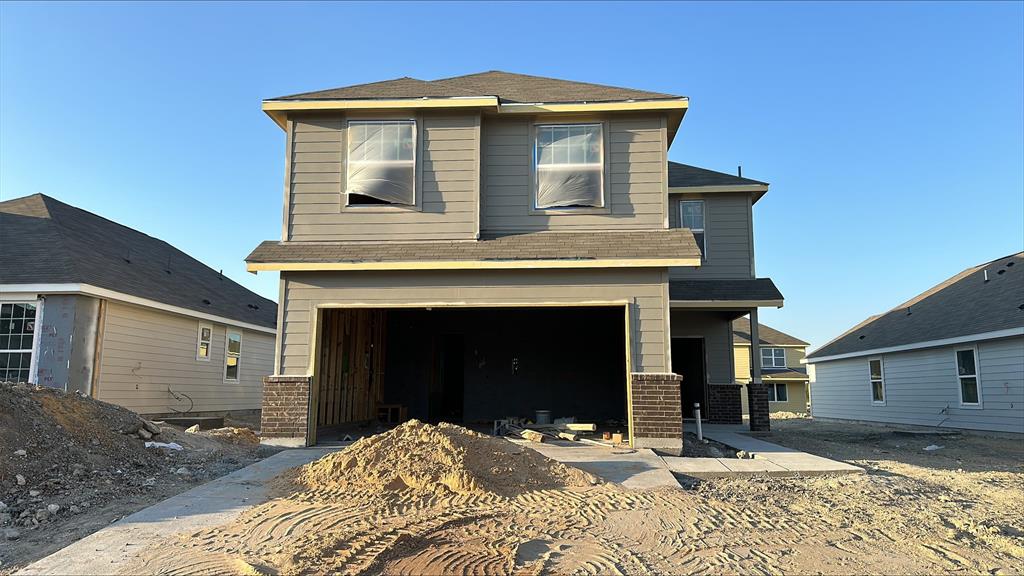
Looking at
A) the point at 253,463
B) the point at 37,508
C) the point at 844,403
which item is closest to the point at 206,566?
the point at 37,508

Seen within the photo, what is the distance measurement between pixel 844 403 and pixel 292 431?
20979 millimetres

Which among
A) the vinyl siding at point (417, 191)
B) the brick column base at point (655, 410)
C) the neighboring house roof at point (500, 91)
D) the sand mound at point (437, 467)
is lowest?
the sand mound at point (437, 467)

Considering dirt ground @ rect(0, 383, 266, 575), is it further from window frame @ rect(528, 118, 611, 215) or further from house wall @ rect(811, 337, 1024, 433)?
house wall @ rect(811, 337, 1024, 433)

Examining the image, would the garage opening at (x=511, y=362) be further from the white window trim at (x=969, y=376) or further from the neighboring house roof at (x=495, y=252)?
the white window trim at (x=969, y=376)

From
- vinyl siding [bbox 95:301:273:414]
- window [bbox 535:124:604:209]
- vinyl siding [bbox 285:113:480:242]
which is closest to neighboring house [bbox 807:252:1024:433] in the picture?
window [bbox 535:124:604:209]

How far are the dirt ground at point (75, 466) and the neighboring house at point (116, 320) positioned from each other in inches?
141

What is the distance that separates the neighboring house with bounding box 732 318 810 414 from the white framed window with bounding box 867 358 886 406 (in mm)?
9883

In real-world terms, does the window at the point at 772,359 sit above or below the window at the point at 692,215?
below

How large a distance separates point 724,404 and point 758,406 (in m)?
1.40

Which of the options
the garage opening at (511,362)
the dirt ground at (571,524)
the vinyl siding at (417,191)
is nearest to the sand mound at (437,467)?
the dirt ground at (571,524)

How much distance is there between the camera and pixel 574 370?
1389cm

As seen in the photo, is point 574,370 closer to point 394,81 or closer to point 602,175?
point 602,175

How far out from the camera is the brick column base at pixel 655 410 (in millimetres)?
8984

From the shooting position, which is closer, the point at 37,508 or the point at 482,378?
the point at 37,508
